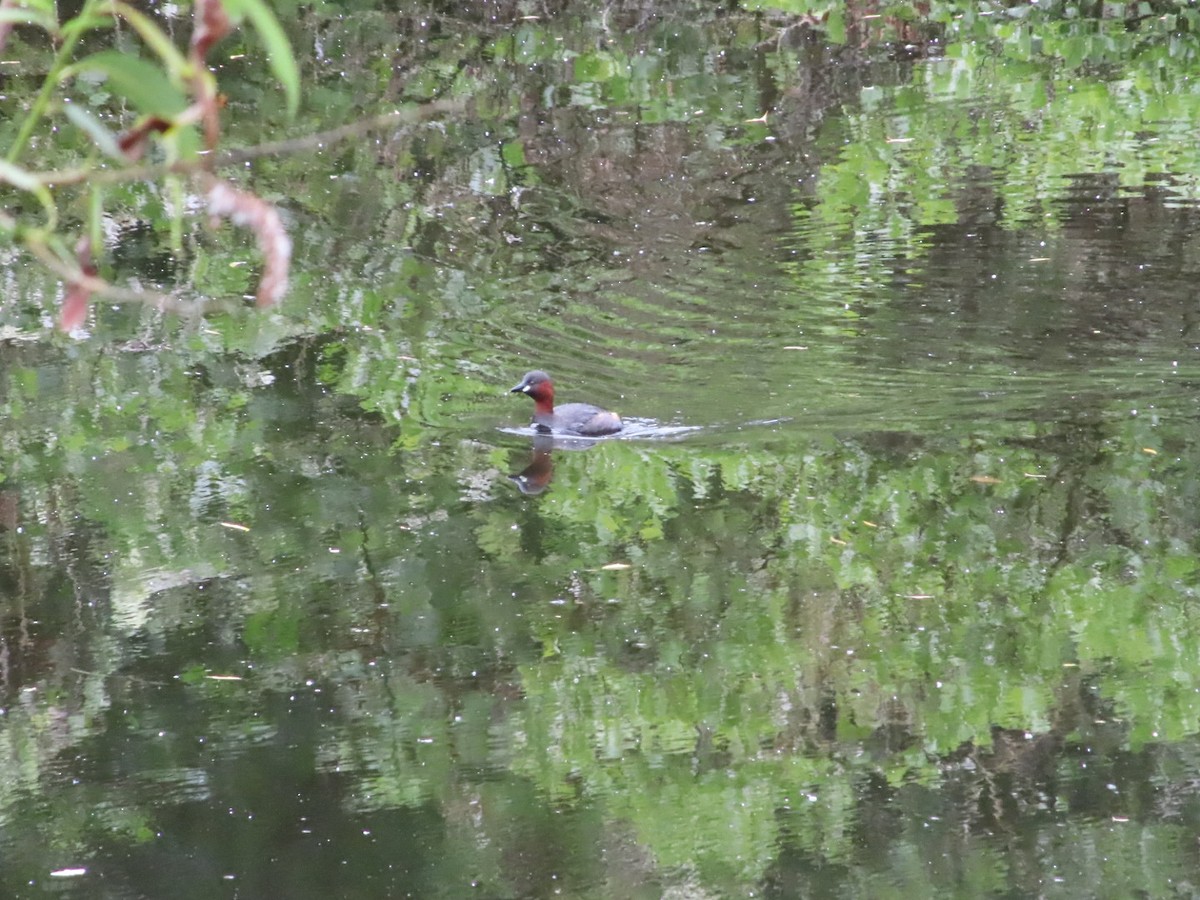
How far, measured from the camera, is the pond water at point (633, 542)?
4801 mm

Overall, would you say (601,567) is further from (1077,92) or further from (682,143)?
(1077,92)

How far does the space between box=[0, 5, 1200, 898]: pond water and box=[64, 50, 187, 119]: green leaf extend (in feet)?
11.2

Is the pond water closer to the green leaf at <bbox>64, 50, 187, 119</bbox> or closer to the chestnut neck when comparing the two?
the chestnut neck

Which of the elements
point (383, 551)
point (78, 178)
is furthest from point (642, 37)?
point (78, 178)

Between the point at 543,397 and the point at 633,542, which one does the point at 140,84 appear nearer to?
the point at 633,542

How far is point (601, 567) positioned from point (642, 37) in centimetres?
1279

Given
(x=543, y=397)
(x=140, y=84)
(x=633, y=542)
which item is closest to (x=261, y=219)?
(x=140, y=84)

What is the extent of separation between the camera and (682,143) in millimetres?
14180

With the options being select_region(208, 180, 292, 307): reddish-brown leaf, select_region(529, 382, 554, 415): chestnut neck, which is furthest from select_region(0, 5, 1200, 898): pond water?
select_region(208, 180, 292, 307): reddish-brown leaf

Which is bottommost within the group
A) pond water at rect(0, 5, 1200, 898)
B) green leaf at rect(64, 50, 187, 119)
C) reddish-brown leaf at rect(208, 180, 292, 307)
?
pond water at rect(0, 5, 1200, 898)

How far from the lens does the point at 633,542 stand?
6.87m

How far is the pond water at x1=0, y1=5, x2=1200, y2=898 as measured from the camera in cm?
480

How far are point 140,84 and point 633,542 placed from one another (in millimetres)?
5480

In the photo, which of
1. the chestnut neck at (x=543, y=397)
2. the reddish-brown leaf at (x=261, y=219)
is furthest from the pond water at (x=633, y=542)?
the reddish-brown leaf at (x=261, y=219)
